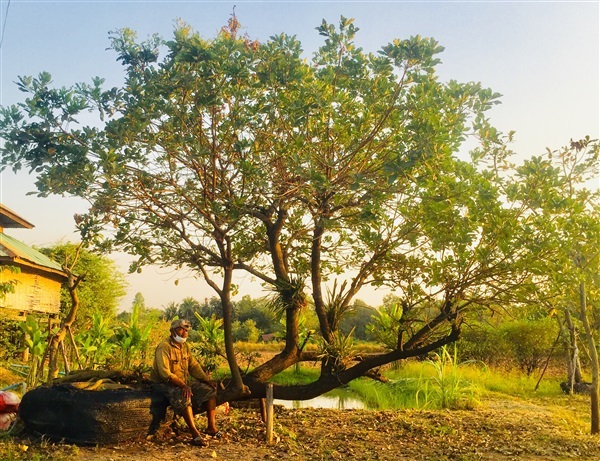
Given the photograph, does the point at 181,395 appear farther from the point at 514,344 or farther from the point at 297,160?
the point at 514,344

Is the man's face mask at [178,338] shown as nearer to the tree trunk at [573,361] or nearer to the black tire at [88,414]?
the black tire at [88,414]

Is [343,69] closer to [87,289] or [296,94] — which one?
[296,94]

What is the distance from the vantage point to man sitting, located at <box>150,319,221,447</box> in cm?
792

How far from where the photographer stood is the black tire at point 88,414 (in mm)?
7543

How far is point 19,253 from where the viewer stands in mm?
17688

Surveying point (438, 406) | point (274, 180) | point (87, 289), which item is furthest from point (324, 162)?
point (87, 289)

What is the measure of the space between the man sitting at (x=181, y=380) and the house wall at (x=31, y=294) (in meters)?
11.0

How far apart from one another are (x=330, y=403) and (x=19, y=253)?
983cm

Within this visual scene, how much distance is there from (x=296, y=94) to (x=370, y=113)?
1.03 m

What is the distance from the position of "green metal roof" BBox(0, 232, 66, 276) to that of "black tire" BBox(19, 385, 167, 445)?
31.5ft

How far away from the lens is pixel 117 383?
8.35m

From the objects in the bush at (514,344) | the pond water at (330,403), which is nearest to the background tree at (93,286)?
the pond water at (330,403)

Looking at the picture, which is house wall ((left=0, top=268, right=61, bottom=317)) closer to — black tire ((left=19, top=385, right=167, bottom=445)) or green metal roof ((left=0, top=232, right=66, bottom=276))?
green metal roof ((left=0, top=232, right=66, bottom=276))

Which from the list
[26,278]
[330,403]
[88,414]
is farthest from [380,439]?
[26,278]
